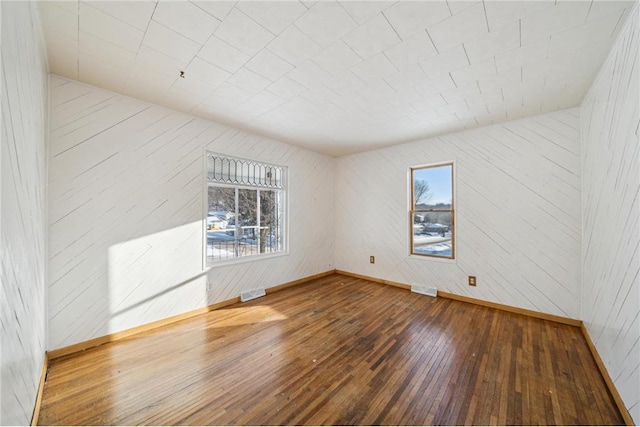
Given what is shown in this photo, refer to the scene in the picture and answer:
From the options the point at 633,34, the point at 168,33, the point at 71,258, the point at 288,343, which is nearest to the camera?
the point at 633,34

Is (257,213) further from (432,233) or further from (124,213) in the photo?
(432,233)

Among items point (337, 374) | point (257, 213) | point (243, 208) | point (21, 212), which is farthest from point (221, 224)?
point (337, 374)

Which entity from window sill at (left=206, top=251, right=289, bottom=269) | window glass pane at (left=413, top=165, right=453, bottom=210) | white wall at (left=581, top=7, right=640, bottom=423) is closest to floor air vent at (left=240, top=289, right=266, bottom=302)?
window sill at (left=206, top=251, right=289, bottom=269)

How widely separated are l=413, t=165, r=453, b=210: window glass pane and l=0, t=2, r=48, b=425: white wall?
4.50 m

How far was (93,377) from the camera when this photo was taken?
78.1 inches

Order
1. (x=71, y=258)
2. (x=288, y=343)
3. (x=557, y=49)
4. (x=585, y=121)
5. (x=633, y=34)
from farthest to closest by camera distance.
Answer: (x=585, y=121) → (x=288, y=343) → (x=71, y=258) → (x=557, y=49) → (x=633, y=34)

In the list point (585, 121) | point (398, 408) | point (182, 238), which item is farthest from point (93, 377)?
point (585, 121)

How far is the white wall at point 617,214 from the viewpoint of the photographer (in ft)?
5.10

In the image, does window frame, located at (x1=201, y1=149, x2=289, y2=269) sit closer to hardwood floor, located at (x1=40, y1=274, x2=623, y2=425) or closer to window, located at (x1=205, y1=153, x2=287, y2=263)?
window, located at (x1=205, y1=153, x2=287, y2=263)

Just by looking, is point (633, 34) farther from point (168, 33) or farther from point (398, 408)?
point (168, 33)

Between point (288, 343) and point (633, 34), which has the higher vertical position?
point (633, 34)

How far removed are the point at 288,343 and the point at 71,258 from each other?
2.25 meters

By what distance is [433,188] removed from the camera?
13.6ft

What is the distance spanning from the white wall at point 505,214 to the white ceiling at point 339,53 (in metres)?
0.50
